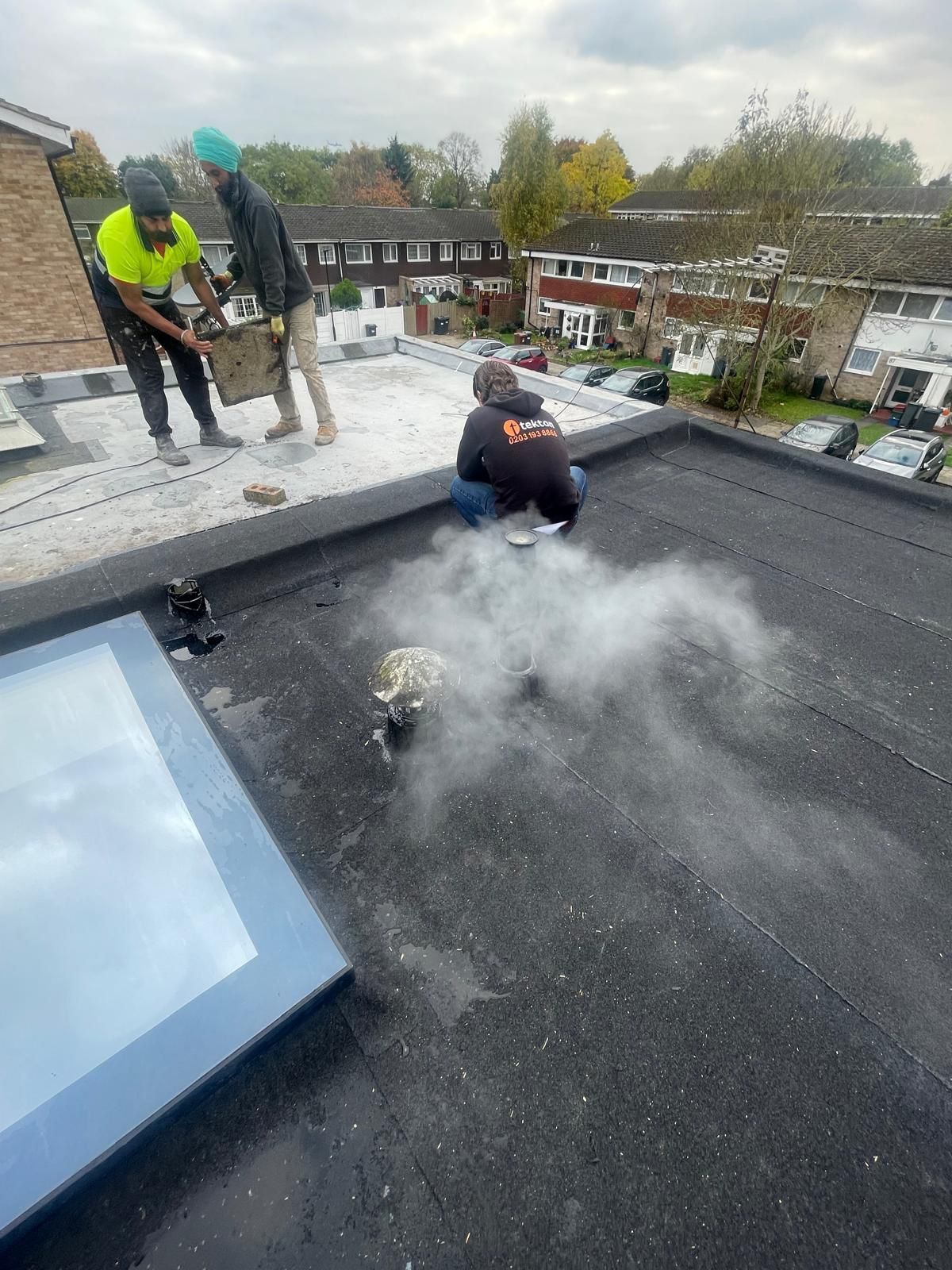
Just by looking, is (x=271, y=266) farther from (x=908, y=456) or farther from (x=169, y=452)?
(x=908, y=456)

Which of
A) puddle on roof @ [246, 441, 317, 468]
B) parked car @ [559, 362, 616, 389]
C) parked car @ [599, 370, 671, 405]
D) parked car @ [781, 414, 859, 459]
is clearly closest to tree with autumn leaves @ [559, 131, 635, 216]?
parked car @ [559, 362, 616, 389]

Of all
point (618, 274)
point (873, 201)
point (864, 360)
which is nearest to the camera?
point (864, 360)

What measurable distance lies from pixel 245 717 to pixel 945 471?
17.2 meters

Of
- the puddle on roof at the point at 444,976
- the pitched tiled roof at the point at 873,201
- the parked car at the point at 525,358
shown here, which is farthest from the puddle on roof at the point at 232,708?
the pitched tiled roof at the point at 873,201

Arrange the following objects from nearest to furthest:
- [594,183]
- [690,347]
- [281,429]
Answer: [281,429] → [690,347] → [594,183]

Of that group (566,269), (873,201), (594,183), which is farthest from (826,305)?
(594,183)

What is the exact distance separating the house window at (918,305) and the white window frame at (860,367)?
1107 mm

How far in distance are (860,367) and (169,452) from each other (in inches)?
811

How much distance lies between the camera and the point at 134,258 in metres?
3.26

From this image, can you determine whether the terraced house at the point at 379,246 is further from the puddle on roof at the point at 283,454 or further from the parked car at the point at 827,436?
the puddle on roof at the point at 283,454

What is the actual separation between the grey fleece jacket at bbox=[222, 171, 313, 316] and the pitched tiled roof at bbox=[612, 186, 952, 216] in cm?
1588

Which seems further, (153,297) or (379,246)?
(379,246)

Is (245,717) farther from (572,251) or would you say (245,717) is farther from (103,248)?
(572,251)

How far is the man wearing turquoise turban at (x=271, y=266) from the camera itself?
10.6ft
